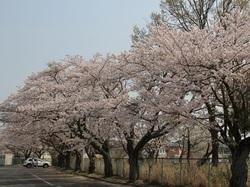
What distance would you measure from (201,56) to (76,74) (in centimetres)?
2084

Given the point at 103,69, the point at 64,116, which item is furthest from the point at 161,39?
the point at 64,116

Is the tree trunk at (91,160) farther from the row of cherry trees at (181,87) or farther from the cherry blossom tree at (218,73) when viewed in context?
the cherry blossom tree at (218,73)

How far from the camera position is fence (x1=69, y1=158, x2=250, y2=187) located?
23.5 meters

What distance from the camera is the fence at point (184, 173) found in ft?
77.2

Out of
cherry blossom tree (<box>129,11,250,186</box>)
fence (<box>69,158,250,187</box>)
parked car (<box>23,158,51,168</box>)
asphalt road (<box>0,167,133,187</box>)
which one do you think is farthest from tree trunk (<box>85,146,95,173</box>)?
parked car (<box>23,158,51,168</box>)

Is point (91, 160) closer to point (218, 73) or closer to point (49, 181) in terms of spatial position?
point (49, 181)

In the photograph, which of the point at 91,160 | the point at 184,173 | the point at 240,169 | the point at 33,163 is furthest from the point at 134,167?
the point at 33,163

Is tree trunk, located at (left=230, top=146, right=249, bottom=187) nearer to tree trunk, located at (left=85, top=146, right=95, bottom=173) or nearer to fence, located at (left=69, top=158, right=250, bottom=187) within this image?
fence, located at (left=69, top=158, right=250, bottom=187)

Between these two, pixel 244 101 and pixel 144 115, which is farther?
pixel 144 115

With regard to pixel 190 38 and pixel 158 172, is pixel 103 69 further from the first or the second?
pixel 190 38

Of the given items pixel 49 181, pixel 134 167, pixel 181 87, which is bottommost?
pixel 49 181

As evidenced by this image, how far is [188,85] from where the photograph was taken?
21.5m

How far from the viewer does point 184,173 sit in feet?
87.4

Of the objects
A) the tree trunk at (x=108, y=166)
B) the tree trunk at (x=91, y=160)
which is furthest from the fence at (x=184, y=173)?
the tree trunk at (x=91, y=160)
